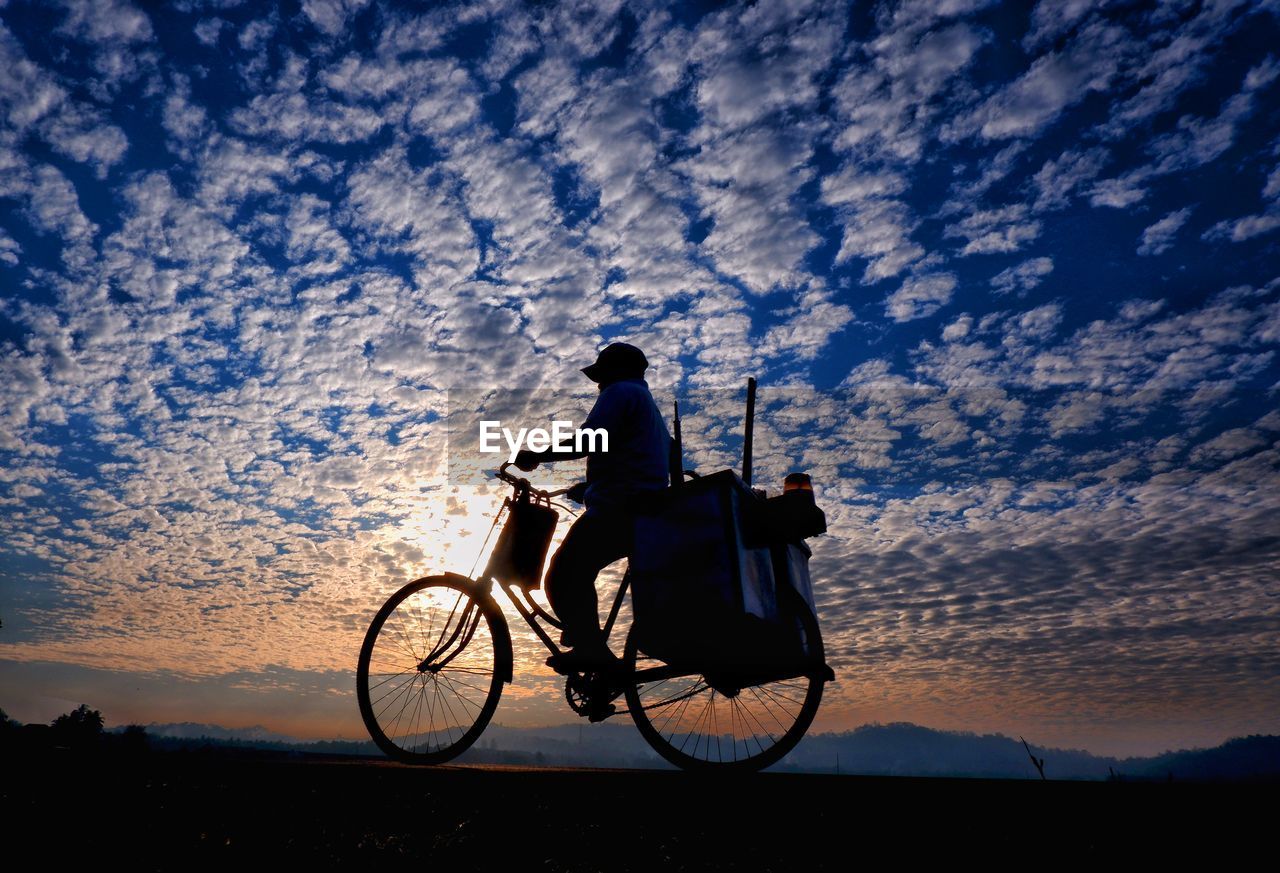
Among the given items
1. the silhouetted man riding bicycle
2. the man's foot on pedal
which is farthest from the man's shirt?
the man's foot on pedal

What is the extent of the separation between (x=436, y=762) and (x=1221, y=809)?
508 cm

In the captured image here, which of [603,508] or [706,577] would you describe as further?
[603,508]

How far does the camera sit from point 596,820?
245cm

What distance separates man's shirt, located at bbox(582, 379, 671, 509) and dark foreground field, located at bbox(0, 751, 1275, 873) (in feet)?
8.05

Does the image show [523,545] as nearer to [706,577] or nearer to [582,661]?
[582,661]

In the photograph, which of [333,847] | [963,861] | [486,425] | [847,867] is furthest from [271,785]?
[486,425]

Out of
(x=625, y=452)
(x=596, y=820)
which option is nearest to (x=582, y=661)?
(x=625, y=452)

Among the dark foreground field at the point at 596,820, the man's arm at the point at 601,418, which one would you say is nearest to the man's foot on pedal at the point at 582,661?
the man's arm at the point at 601,418

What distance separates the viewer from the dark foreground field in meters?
2.13

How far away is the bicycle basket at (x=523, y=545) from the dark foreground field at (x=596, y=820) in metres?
2.78

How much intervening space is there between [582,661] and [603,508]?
3.82ft

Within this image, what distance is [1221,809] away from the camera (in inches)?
90.0

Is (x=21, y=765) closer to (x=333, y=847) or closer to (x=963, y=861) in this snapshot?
(x=333, y=847)

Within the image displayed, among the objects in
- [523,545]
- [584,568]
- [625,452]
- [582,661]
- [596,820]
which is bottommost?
[596,820]
